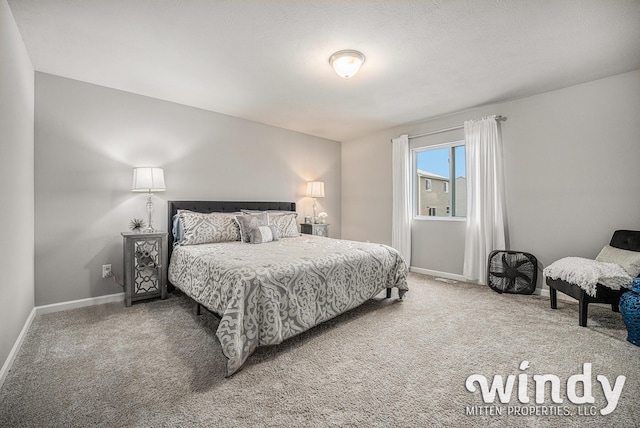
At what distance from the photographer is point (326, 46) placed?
2.47 m

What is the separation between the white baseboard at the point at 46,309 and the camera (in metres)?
1.85

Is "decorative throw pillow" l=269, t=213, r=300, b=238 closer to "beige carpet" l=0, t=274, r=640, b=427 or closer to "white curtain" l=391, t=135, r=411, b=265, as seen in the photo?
"beige carpet" l=0, t=274, r=640, b=427

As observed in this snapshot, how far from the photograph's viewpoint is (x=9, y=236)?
2.00 metres

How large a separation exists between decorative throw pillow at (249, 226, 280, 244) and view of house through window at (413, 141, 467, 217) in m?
2.59

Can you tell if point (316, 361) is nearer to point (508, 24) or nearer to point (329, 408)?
point (329, 408)

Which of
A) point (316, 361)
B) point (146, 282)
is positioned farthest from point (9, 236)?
point (316, 361)

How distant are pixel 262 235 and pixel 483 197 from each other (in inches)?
119

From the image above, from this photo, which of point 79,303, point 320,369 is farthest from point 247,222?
point 320,369

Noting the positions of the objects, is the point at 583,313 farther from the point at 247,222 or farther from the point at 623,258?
the point at 247,222

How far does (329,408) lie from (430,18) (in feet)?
8.95

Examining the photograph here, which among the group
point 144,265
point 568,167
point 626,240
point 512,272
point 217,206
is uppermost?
point 568,167

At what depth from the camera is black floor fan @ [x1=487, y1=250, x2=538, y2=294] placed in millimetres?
3484

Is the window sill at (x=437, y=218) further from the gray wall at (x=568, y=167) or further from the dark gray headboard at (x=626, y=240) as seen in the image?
the dark gray headboard at (x=626, y=240)

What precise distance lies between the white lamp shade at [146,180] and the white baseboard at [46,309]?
1.30 m
